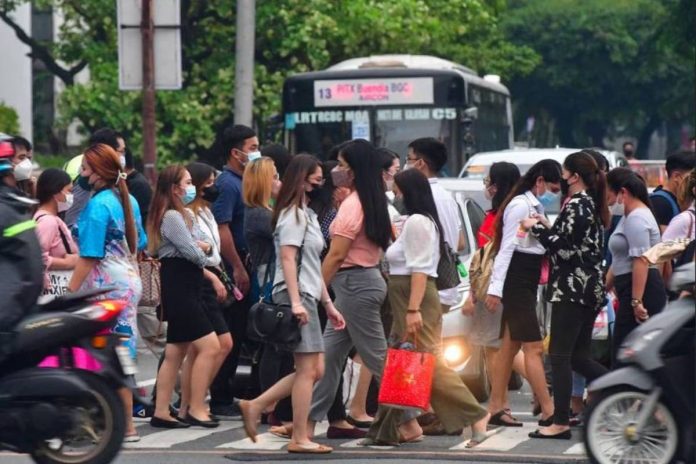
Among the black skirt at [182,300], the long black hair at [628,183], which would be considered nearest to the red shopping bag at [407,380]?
the black skirt at [182,300]

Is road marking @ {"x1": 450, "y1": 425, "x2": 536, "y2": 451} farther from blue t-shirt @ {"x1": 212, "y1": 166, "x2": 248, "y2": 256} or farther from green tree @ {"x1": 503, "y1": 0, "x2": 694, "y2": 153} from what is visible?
green tree @ {"x1": 503, "y1": 0, "x2": 694, "y2": 153}

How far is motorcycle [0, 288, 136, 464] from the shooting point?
8188mm

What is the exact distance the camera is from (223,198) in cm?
1210

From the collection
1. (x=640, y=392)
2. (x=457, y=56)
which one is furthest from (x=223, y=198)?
(x=457, y=56)

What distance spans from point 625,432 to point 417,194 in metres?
2.30

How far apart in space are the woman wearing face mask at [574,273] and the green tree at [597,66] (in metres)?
52.3

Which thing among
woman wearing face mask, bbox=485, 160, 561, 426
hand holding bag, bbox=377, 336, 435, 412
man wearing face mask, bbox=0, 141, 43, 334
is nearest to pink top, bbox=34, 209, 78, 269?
hand holding bag, bbox=377, 336, 435, 412

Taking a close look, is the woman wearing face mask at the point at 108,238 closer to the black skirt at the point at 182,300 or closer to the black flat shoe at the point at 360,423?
the black skirt at the point at 182,300

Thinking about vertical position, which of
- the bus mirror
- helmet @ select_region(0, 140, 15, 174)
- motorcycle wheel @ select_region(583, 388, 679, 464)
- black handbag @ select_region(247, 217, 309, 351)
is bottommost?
motorcycle wheel @ select_region(583, 388, 679, 464)

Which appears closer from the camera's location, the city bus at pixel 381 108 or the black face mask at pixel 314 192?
the black face mask at pixel 314 192

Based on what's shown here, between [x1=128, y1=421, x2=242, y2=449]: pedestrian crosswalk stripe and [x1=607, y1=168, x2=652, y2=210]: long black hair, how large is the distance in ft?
9.05

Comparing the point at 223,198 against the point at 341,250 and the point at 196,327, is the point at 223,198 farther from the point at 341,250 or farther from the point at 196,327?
the point at 341,250

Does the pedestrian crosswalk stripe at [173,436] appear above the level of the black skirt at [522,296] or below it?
below

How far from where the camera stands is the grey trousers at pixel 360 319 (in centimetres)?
1033
